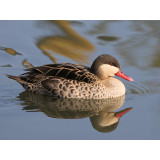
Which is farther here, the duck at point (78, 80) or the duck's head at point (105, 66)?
the duck's head at point (105, 66)

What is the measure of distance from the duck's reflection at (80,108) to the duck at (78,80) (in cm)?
16

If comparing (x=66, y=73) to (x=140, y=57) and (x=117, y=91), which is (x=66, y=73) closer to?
(x=117, y=91)

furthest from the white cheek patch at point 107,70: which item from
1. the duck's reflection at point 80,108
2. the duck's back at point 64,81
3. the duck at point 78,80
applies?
the duck's reflection at point 80,108

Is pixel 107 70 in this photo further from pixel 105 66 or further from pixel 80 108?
pixel 80 108

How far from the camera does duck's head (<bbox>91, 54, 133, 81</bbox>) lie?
1105cm

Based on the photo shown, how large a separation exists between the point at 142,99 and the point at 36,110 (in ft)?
9.08

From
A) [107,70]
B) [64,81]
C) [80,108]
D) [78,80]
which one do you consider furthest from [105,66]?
[80,108]

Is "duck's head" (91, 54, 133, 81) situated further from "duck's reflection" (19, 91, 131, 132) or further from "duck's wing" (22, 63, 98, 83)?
"duck's reflection" (19, 91, 131, 132)

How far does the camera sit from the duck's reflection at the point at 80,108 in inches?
386

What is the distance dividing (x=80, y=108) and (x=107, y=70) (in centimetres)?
139

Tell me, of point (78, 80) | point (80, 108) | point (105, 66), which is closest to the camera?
point (80, 108)

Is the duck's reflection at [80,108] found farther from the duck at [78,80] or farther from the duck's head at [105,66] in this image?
the duck's head at [105,66]

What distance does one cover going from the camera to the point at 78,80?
35.9ft

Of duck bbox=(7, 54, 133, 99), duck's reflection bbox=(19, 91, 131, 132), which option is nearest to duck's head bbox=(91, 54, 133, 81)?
duck bbox=(7, 54, 133, 99)
